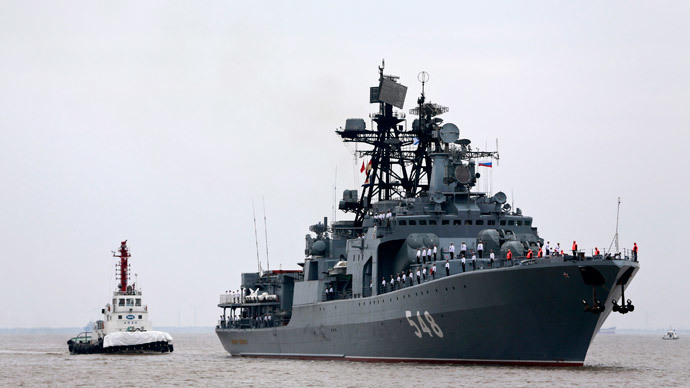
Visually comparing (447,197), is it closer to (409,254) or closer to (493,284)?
(409,254)

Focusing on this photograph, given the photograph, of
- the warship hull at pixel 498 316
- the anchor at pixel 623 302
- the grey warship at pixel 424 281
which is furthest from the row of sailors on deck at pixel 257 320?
the anchor at pixel 623 302

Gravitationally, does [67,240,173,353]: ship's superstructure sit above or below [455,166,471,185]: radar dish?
below

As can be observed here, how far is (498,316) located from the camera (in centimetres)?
4150

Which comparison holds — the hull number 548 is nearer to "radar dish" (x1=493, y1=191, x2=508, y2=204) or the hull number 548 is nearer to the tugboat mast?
"radar dish" (x1=493, y1=191, x2=508, y2=204)

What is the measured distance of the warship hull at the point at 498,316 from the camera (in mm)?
40094

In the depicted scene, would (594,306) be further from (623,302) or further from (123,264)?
(123,264)

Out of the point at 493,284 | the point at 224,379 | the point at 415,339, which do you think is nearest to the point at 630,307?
the point at 493,284

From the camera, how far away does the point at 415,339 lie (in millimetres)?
46000

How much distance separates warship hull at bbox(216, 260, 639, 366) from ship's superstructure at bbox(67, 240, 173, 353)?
2233 cm

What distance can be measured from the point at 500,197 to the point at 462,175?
2.14m

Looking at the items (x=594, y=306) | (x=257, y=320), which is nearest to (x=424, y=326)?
(x=594, y=306)

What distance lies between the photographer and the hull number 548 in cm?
4409

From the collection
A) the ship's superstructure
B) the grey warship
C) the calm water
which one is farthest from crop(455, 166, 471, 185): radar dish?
the ship's superstructure

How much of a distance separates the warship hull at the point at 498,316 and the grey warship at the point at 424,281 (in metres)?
0.05
